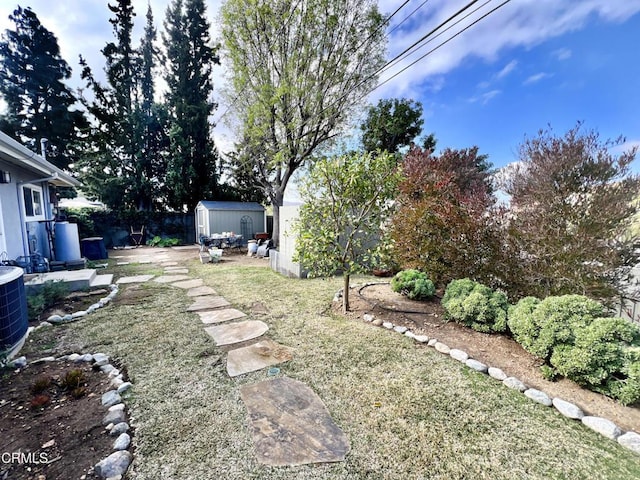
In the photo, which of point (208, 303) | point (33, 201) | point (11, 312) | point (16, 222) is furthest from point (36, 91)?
point (11, 312)

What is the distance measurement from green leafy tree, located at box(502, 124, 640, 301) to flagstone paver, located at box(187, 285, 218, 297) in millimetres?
5059

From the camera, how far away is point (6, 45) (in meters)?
12.9

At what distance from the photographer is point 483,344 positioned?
10.1 feet

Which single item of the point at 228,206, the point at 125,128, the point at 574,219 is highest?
the point at 125,128

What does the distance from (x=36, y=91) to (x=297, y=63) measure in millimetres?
14127

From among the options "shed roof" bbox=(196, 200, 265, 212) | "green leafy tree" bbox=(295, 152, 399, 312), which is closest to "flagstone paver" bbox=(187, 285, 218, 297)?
"green leafy tree" bbox=(295, 152, 399, 312)

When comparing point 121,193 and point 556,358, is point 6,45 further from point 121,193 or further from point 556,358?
point 556,358

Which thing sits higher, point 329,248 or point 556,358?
point 329,248

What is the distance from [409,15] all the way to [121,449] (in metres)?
6.18

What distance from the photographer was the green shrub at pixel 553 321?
241cm

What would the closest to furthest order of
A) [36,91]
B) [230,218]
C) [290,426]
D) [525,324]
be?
[290,426], [525,324], [36,91], [230,218]

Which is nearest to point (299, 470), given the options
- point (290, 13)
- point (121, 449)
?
point (121, 449)

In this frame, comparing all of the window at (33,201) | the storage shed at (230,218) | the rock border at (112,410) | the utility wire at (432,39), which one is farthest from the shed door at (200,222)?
the utility wire at (432,39)

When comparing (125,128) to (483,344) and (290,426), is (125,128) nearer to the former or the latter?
(290,426)
